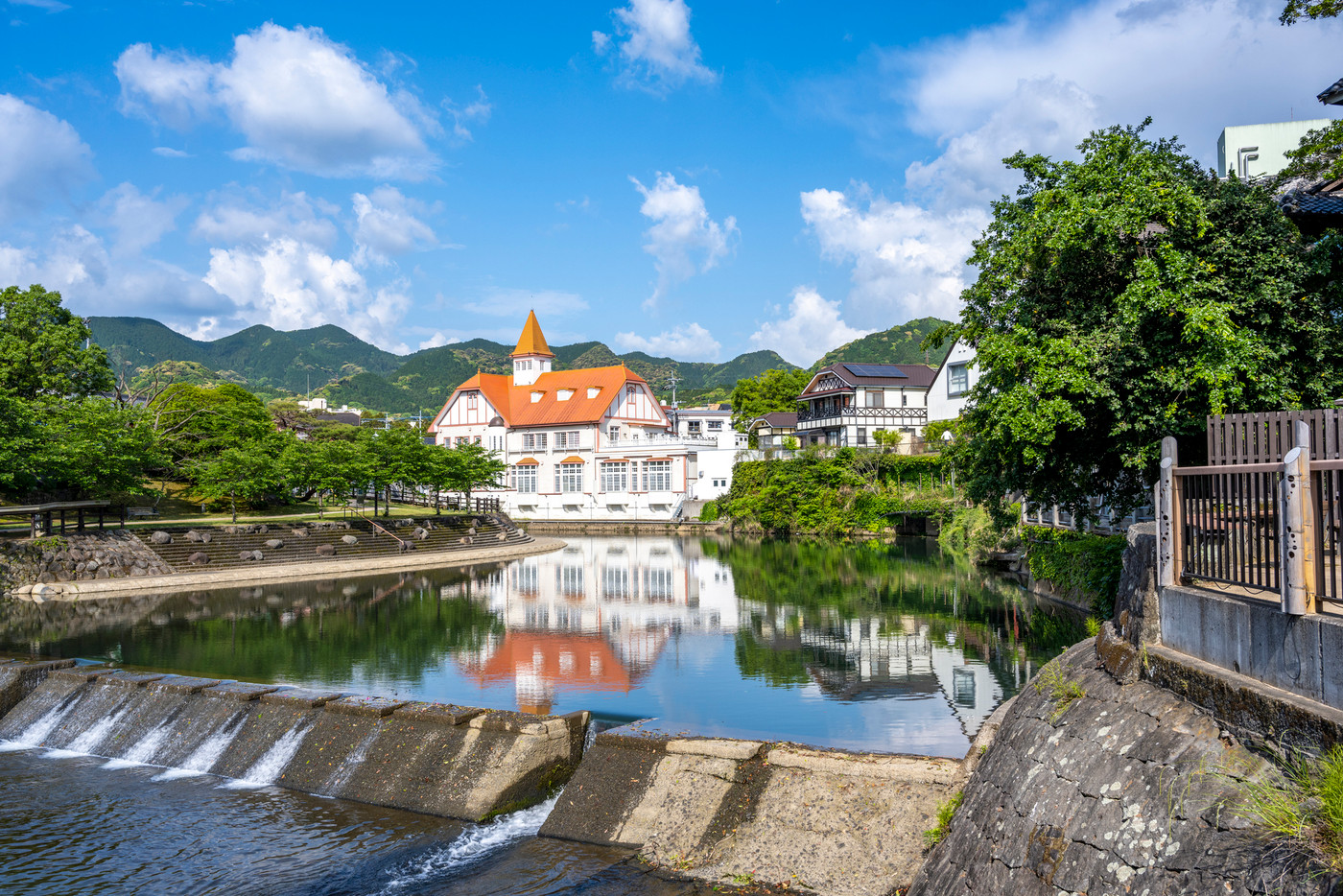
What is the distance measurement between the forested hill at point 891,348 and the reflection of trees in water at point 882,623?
75.7 meters

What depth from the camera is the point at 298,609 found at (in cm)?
2425

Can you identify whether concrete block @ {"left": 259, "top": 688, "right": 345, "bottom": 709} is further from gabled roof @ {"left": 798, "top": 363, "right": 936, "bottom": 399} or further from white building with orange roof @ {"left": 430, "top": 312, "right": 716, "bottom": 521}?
white building with orange roof @ {"left": 430, "top": 312, "right": 716, "bottom": 521}

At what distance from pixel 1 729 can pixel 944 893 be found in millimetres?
13980

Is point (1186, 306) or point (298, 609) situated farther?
point (298, 609)

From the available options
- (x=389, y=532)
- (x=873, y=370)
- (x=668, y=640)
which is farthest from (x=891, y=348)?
(x=668, y=640)

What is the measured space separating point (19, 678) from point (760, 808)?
12.6 m

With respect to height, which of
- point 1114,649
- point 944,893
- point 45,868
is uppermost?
point 1114,649

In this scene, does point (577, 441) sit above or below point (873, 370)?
below

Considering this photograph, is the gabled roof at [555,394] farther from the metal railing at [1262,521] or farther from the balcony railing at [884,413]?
the metal railing at [1262,521]

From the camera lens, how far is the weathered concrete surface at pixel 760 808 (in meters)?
7.70

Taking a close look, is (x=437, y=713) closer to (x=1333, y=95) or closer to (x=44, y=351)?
Answer: (x=1333, y=95)

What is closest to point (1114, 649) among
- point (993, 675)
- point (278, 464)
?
point (993, 675)

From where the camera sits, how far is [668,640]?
19.9 m

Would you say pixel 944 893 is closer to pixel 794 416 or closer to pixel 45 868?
pixel 45 868
